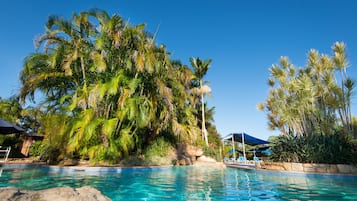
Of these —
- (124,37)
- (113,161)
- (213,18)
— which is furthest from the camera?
(213,18)

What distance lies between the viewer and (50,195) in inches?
80.2

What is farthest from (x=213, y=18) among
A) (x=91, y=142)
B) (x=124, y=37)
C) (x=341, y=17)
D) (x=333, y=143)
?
(x=91, y=142)

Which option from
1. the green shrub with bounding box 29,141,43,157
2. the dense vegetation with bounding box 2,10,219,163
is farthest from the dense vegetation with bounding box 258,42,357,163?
the green shrub with bounding box 29,141,43,157

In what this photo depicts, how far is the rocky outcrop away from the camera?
1.85 metres

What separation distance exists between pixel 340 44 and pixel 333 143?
570cm

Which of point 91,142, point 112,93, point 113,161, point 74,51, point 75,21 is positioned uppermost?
point 75,21

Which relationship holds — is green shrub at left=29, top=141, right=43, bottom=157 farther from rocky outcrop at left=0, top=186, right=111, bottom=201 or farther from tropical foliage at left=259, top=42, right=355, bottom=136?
tropical foliage at left=259, top=42, right=355, bottom=136

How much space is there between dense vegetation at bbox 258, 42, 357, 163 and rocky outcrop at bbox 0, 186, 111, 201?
8770 mm

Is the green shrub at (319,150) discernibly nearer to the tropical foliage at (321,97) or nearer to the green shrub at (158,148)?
the tropical foliage at (321,97)

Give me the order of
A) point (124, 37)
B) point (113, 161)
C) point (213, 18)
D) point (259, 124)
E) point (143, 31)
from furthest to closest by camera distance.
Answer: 1. point (259, 124)
2. point (213, 18)
3. point (143, 31)
4. point (124, 37)
5. point (113, 161)

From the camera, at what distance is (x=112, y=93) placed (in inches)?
350

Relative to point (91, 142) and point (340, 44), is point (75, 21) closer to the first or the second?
point (91, 142)

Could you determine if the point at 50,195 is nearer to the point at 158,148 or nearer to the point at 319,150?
the point at 319,150

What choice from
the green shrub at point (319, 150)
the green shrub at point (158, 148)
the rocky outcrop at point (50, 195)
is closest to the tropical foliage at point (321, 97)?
the green shrub at point (319, 150)
